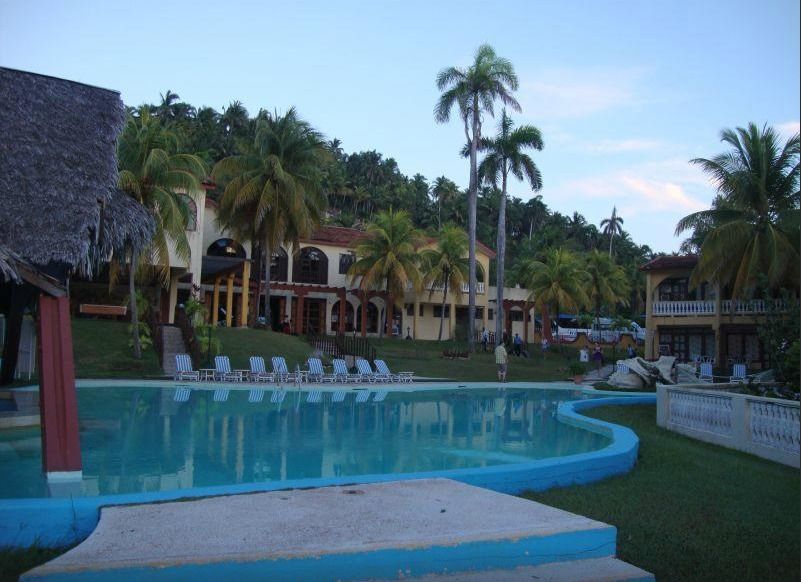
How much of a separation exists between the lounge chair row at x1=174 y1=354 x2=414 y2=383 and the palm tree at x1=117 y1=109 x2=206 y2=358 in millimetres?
3220

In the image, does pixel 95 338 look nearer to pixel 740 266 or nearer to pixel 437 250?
pixel 437 250

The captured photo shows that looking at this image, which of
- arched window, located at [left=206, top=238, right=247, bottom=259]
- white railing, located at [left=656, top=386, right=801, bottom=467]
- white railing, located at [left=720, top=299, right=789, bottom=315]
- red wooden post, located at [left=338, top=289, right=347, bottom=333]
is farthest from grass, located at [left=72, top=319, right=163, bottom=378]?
white railing, located at [left=720, top=299, right=789, bottom=315]

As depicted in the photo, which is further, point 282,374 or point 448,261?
point 448,261

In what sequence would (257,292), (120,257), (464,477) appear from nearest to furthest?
(464,477) < (120,257) < (257,292)

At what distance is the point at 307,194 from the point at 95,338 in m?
12.1

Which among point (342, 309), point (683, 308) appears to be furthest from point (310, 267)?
point (683, 308)

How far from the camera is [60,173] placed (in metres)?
8.46

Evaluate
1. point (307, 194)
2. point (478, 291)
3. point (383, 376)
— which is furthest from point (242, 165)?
point (478, 291)

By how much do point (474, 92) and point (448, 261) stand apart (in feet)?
33.9


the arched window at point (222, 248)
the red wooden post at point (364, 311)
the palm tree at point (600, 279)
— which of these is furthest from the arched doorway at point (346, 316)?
the palm tree at point (600, 279)

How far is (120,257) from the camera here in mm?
10883

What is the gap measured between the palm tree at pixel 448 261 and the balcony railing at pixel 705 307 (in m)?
11.4

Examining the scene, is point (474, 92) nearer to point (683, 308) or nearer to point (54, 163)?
point (683, 308)

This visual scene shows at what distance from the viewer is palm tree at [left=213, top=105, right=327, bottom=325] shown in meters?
31.6
